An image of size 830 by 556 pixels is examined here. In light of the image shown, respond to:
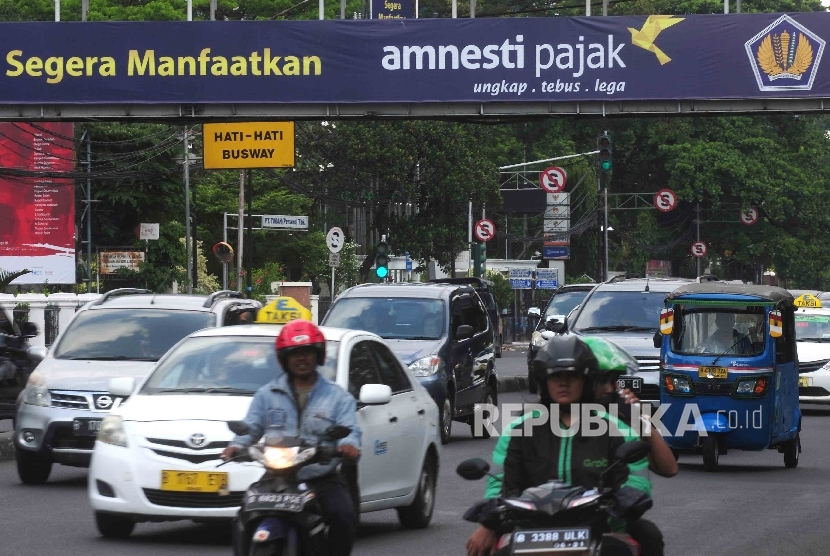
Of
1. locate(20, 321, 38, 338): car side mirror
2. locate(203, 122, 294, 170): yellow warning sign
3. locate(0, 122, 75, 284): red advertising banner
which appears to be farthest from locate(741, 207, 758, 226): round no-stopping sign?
locate(20, 321, 38, 338): car side mirror

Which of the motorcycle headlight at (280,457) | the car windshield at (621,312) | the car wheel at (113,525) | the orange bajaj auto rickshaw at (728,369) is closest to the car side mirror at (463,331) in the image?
the orange bajaj auto rickshaw at (728,369)

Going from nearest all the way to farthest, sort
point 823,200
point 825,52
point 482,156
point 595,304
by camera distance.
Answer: point 595,304 < point 825,52 < point 482,156 < point 823,200

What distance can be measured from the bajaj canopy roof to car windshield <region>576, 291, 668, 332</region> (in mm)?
4389

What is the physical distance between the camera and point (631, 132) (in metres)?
72.7

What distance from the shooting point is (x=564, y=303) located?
30312 mm

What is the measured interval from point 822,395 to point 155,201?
26685mm

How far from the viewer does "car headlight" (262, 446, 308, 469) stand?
23.1 ft

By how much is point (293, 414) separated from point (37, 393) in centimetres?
747

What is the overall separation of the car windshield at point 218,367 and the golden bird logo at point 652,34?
15.4 meters

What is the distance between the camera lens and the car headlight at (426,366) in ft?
61.5

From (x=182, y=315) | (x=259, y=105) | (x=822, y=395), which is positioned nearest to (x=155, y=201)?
(x=259, y=105)

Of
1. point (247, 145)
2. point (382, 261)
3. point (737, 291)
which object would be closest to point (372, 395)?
point (737, 291)

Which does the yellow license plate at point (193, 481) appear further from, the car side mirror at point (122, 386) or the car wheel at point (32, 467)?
the car wheel at point (32, 467)

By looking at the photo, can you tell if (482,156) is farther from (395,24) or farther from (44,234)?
(395,24)
